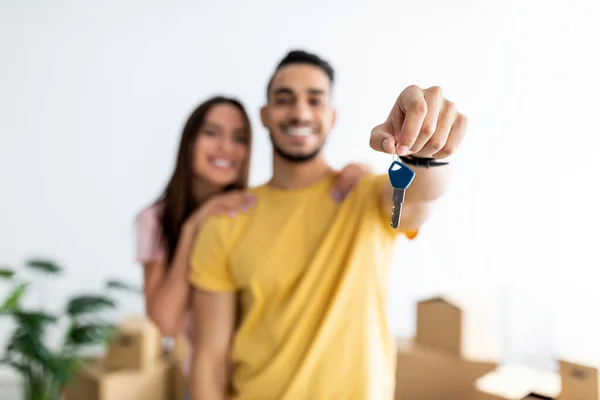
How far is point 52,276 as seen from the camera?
1458 mm

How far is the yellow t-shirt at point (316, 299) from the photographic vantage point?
2.88 feet

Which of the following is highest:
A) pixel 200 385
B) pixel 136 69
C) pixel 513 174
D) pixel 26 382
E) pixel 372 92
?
pixel 136 69

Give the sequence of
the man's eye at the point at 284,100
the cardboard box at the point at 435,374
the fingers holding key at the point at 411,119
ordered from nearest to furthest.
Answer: the fingers holding key at the point at 411,119 → the man's eye at the point at 284,100 → the cardboard box at the point at 435,374

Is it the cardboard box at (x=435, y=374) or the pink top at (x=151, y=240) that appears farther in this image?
the pink top at (x=151, y=240)

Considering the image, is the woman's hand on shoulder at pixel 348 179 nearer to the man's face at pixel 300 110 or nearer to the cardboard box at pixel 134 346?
the man's face at pixel 300 110

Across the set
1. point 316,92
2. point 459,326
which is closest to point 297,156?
point 316,92

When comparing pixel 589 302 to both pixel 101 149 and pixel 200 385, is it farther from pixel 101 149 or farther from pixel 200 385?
pixel 101 149

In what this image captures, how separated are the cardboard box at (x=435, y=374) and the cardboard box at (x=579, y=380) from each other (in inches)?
7.5

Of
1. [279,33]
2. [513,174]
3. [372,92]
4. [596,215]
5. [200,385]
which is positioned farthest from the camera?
[279,33]

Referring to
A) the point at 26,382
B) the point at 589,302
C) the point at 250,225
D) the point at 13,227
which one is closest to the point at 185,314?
the point at 250,225

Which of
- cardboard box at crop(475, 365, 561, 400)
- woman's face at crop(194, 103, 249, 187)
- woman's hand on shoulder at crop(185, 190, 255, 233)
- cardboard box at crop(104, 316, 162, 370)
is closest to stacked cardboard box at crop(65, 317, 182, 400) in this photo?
cardboard box at crop(104, 316, 162, 370)

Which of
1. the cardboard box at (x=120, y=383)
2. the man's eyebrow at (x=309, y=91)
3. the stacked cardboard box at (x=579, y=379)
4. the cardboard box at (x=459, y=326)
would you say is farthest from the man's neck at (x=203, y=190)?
the stacked cardboard box at (x=579, y=379)

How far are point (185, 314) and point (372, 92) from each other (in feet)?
2.69

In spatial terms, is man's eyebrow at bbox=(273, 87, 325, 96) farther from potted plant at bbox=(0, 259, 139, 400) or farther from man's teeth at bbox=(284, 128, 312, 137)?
potted plant at bbox=(0, 259, 139, 400)
